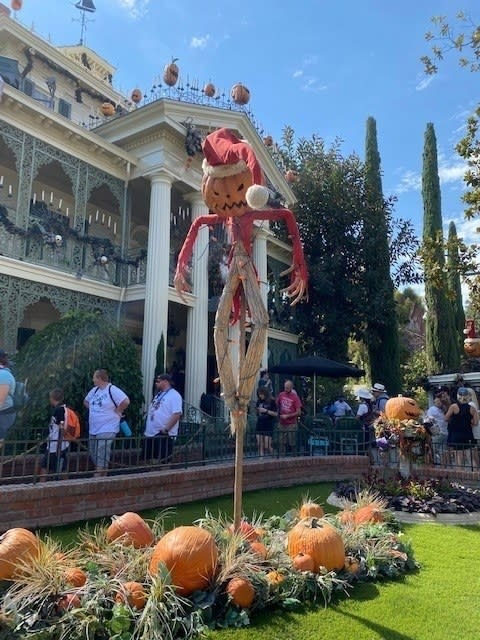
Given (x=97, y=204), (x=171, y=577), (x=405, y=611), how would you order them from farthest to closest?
1. (x=97, y=204)
2. (x=405, y=611)
3. (x=171, y=577)

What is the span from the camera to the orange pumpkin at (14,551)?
11.1 feet

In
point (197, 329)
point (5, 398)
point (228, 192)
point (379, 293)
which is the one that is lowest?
point (5, 398)

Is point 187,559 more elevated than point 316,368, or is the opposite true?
point 316,368

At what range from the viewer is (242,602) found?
11.1 feet

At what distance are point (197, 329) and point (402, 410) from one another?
735 cm

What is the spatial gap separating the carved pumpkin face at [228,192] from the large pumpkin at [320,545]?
280cm

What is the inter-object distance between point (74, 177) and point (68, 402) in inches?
266

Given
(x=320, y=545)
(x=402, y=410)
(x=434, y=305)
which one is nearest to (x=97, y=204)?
(x=402, y=410)

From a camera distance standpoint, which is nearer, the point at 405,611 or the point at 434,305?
the point at 405,611

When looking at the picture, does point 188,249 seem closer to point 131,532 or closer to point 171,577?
point 131,532

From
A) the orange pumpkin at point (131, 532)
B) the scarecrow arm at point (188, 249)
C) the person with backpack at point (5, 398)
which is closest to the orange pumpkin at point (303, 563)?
the orange pumpkin at point (131, 532)

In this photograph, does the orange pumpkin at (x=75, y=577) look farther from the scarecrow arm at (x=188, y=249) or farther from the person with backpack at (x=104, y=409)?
the person with backpack at (x=104, y=409)

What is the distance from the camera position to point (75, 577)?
10.7 ft

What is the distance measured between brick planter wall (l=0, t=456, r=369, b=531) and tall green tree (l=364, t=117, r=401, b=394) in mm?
11852
